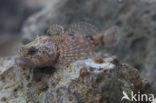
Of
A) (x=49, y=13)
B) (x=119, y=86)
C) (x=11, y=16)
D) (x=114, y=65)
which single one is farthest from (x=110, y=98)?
(x=11, y=16)

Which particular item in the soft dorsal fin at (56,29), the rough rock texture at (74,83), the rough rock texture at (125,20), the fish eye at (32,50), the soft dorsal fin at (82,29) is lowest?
the rough rock texture at (74,83)

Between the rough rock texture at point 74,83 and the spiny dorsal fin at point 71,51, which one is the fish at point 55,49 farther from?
the rough rock texture at point 74,83

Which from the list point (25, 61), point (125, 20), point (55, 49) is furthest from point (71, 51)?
point (125, 20)

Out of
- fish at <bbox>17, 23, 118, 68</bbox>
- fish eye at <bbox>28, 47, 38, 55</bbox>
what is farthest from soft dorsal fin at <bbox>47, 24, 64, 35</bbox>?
fish eye at <bbox>28, 47, 38, 55</bbox>

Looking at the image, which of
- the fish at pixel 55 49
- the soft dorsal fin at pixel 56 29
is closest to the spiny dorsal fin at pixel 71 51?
the fish at pixel 55 49

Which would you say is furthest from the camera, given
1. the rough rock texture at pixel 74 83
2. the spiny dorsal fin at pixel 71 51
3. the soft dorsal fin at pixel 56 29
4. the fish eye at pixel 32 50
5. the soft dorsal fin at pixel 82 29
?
the soft dorsal fin at pixel 82 29

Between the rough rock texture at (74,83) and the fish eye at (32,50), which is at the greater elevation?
the fish eye at (32,50)
